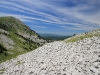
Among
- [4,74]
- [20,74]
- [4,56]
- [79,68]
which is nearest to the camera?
[79,68]

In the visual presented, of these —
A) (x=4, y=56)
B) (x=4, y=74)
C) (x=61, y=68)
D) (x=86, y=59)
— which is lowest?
(x=4, y=56)

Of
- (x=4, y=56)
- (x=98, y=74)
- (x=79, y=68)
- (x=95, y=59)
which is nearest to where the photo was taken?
(x=98, y=74)

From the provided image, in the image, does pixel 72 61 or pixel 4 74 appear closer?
pixel 72 61

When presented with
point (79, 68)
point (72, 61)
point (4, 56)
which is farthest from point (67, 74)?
point (4, 56)

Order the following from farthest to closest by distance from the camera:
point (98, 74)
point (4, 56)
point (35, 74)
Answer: point (4, 56), point (35, 74), point (98, 74)

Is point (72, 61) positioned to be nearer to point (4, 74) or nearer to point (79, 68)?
point (79, 68)

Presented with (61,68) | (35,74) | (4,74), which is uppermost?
(61,68)

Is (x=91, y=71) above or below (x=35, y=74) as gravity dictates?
above

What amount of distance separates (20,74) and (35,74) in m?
4.05

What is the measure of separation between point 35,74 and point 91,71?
799cm

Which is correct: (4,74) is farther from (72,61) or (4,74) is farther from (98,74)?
(98,74)

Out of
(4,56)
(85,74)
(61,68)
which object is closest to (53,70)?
(61,68)

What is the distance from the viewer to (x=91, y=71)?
49.7 ft

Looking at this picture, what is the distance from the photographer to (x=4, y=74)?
25016mm
